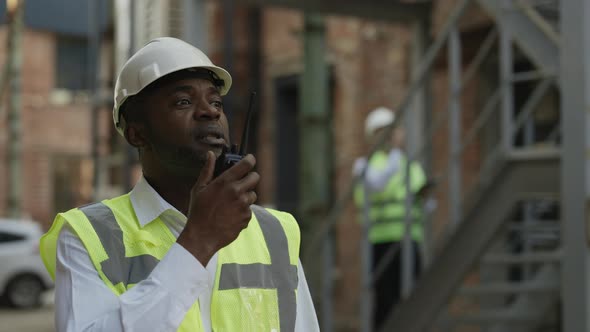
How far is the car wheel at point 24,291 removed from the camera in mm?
15891

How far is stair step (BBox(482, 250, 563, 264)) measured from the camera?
6.07 m

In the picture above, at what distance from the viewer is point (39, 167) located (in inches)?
1037

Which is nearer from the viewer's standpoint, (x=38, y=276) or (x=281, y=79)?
(x=281, y=79)

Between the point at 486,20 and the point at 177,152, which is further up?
the point at 486,20

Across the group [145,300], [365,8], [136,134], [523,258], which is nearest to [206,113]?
[136,134]

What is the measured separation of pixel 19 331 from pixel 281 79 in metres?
4.32

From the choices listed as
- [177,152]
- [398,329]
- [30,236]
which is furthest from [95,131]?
[177,152]

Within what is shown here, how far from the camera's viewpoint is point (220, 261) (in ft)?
7.08

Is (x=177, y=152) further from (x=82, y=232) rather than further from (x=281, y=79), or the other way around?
(x=281, y=79)

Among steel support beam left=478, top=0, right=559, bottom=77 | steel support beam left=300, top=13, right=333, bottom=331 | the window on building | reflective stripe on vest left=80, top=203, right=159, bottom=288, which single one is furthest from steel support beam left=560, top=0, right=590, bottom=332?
the window on building

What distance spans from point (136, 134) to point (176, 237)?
24 centimetres

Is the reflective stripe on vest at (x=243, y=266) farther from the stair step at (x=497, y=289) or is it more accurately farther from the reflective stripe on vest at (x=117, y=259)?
the stair step at (x=497, y=289)

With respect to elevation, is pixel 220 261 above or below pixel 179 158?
below

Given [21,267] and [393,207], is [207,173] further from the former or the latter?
[21,267]
